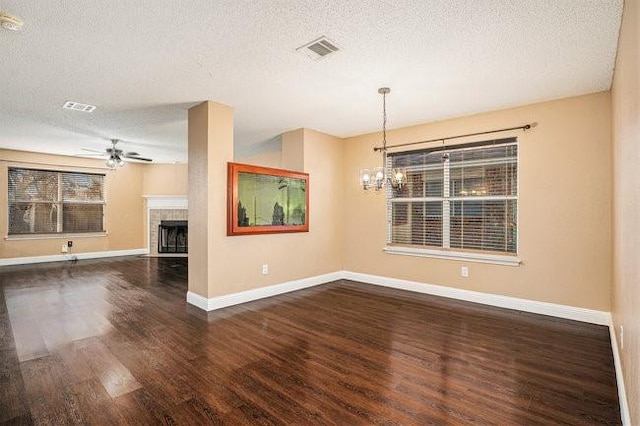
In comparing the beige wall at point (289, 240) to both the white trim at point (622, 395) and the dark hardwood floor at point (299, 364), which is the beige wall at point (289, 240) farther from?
the white trim at point (622, 395)

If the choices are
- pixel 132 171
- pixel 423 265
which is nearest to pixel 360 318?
pixel 423 265

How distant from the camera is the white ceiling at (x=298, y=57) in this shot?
7.06 feet

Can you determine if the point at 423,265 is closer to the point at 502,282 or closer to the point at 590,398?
the point at 502,282

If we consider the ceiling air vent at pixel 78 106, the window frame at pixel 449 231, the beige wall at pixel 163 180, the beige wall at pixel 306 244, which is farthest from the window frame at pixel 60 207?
the window frame at pixel 449 231

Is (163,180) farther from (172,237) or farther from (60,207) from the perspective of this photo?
(60,207)

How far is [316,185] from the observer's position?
541cm

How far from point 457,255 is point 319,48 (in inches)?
131

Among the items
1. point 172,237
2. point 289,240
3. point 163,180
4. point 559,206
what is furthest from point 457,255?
point 163,180

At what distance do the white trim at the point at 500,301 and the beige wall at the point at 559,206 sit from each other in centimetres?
7

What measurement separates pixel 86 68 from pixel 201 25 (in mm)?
1517

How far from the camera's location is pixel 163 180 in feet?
29.5

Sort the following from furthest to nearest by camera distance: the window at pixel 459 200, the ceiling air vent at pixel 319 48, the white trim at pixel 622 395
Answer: the window at pixel 459 200 < the ceiling air vent at pixel 319 48 < the white trim at pixel 622 395

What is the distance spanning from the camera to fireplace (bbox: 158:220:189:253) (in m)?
8.80

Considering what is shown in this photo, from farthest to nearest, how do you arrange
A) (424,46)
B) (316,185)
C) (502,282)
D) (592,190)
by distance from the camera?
(316,185) → (502,282) → (592,190) → (424,46)
